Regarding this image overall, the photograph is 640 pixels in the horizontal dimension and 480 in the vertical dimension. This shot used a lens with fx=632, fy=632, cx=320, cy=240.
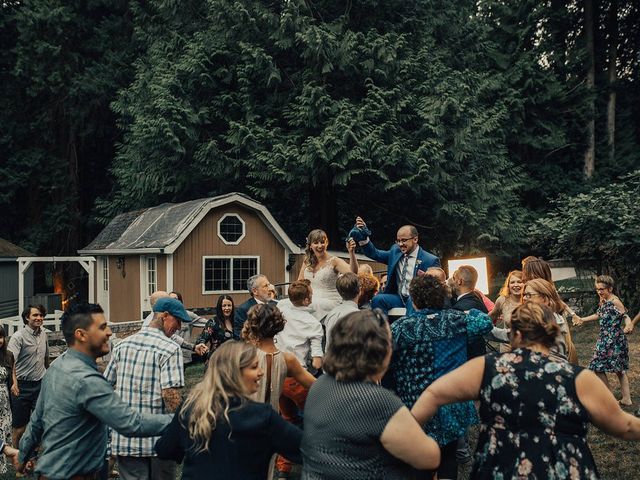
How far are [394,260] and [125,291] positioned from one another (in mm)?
16160

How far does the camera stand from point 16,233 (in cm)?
3297

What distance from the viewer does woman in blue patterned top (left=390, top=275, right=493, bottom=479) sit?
4895 mm

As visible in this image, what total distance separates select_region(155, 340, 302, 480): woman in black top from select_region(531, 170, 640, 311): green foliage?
16.5 metres

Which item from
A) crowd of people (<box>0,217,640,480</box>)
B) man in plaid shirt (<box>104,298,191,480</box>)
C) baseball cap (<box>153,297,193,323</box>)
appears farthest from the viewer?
baseball cap (<box>153,297,193,323</box>)

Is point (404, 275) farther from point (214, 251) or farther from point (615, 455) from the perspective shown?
point (214, 251)

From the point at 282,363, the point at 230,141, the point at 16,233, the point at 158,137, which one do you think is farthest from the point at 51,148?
the point at 282,363

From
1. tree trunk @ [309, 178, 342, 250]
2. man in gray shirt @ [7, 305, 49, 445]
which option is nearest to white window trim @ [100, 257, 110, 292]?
tree trunk @ [309, 178, 342, 250]

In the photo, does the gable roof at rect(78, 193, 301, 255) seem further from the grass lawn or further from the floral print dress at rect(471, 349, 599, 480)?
the floral print dress at rect(471, 349, 599, 480)

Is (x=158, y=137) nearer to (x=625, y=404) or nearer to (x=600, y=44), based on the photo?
(x=625, y=404)

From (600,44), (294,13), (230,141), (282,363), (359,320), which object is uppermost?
(600,44)

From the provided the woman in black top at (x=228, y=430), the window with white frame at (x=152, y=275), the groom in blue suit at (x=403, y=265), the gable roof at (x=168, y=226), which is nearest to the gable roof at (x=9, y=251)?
the gable roof at (x=168, y=226)

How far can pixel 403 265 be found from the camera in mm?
7434

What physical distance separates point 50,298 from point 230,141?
11920 millimetres

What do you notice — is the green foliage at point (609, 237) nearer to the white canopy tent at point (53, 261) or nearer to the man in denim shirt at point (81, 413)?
the white canopy tent at point (53, 261)
